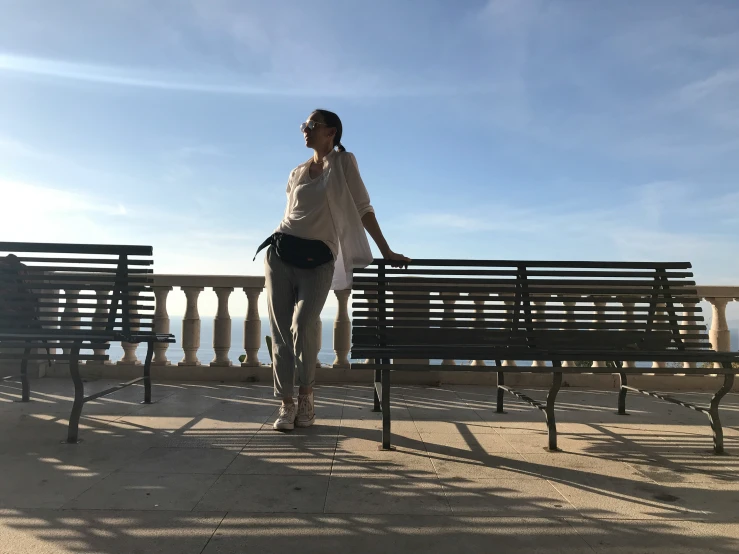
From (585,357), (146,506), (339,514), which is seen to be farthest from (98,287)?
(585,357)

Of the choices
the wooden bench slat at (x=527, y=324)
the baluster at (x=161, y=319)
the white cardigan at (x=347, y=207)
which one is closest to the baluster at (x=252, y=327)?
the baluster at (x=161, y=319)

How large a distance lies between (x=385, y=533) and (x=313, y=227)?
6.90 ft

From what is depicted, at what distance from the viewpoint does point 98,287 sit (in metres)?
4.12

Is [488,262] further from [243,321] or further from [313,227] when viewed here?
[243,321]

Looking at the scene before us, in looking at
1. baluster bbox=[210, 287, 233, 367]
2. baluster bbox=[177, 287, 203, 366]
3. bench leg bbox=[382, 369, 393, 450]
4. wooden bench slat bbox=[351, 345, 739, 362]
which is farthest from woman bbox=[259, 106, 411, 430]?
baluster bbox=[177, 287, 203, 366]

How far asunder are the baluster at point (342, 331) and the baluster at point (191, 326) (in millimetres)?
1645

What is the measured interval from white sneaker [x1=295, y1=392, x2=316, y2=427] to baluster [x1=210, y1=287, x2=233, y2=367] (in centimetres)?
248

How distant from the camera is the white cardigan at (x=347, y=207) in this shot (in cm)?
361

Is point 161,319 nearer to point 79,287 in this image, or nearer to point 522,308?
point 79,287

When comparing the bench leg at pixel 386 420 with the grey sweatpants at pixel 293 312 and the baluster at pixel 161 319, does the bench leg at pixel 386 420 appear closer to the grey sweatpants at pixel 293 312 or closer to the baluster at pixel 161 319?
the grey sweatpants at pixel 293 312

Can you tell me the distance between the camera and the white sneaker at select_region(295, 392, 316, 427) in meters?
3.77

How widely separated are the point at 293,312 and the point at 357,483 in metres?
1.49

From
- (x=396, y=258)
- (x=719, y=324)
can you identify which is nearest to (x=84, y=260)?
(x=396, y=258)

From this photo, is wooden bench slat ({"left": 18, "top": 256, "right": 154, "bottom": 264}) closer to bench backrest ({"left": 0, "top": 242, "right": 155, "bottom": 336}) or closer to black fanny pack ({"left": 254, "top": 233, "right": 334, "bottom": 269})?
bench backrest ({"left": 0, "top": 242, "right": 155, "bottom": 336})
